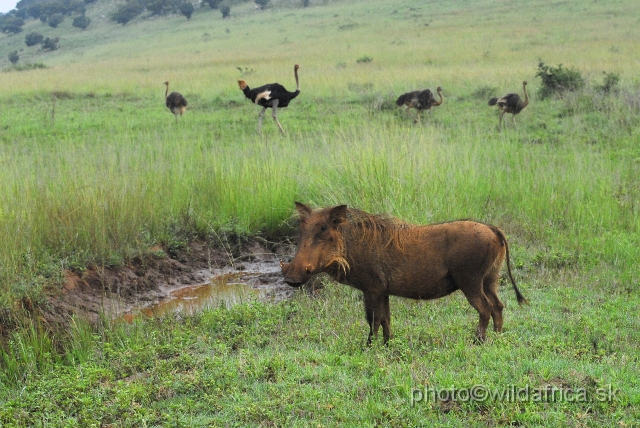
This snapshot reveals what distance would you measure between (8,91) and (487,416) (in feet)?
67.0

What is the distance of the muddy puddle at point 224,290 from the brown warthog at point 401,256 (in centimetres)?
181

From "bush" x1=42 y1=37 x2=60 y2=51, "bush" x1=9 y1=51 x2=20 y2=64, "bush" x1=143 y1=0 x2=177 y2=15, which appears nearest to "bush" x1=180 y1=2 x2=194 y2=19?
"bush" x1=143 y1=0 x2=177 y2=15

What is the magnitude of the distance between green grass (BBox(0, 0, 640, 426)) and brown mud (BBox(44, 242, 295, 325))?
178 mm

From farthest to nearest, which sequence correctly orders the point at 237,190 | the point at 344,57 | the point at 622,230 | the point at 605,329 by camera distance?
the point at 344,57, the point at 237,190, the point at 622,230, the point at 605,329

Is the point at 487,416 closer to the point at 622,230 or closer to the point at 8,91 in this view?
the point at 622,230

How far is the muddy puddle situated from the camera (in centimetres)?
680

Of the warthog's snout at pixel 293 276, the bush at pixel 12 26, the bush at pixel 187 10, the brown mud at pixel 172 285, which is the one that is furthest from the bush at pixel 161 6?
the warthog's snout at pixel 293 276

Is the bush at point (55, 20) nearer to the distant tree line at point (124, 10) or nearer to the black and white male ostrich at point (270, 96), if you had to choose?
the distant tree line at point (124, 10)

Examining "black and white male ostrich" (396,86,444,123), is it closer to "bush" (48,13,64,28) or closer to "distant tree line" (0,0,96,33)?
"distant tree line" (0,0,96,33)

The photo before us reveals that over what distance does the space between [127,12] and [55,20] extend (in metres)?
8.88

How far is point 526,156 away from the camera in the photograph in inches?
418

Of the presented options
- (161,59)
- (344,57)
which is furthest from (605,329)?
(161,59)

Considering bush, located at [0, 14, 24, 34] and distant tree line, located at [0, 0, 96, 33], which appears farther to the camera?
bush, located at [0, 14, 24, 34]

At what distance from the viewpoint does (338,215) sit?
487 cm
